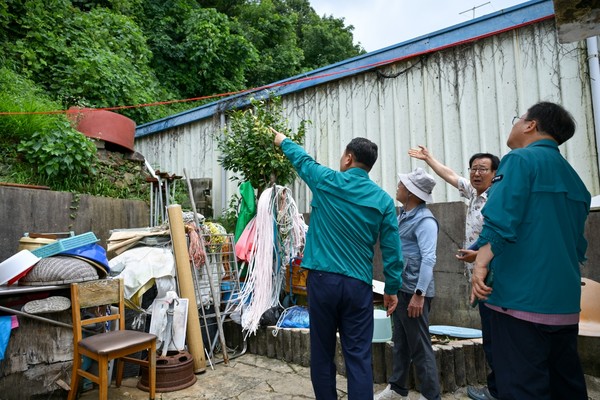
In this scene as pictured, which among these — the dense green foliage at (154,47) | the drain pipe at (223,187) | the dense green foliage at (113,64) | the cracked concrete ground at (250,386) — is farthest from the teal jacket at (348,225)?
the dense green foliage at (154,47)

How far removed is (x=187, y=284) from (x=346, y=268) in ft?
7.67

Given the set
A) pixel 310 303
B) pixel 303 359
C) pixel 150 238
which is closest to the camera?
pixel 310 303

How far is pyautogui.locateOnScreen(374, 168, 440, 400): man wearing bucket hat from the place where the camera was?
2.84m

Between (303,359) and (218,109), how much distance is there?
14.7 feet

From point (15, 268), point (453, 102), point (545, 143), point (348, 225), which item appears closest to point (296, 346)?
point (348, 225)

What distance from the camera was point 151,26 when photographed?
500 inches

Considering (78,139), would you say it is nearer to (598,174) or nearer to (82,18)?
(82,18)

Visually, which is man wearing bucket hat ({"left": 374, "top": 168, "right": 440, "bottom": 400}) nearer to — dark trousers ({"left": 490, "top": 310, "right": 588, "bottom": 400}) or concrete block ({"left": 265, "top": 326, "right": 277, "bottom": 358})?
dark trousers ({"left": 490, "top": 310, "right": 588, "bottom": 400})

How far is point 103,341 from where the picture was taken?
3035mm

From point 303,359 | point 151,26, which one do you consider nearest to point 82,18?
point 151,26

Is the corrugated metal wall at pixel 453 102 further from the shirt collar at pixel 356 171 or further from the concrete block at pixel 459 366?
the shirt collar at pixel 356 171

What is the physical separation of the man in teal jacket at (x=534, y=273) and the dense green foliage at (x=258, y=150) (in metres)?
3.52

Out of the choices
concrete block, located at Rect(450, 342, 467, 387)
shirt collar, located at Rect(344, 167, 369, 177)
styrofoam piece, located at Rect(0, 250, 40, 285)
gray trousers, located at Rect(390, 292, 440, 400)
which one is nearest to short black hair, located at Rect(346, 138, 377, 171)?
shirt collar, located at Rect(344, 167, 369, 177)

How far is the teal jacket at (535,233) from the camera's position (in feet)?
5.57
